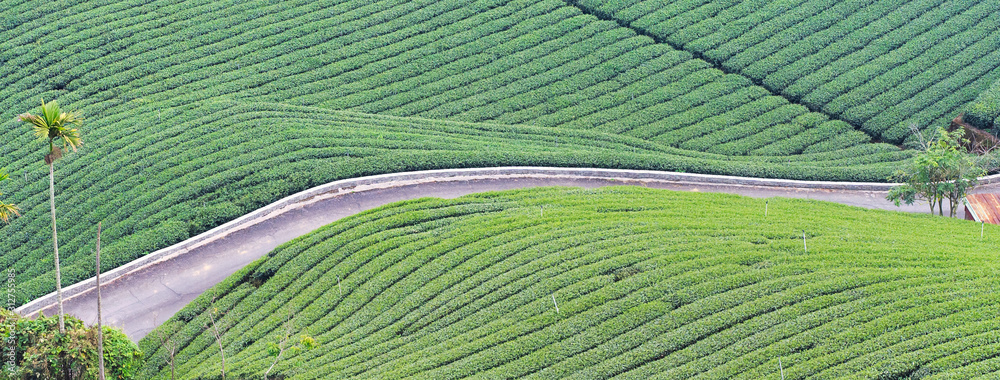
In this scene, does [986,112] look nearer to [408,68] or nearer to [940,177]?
[940,177]

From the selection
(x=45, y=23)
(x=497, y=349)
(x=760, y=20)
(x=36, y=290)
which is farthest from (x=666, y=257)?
(x=45, y=23)

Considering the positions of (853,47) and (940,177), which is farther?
(853,47)

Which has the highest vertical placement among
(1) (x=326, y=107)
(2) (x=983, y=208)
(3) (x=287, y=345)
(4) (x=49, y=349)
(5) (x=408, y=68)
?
(5) (x=408, y=68)

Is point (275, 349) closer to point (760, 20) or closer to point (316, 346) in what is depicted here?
point (316, 346)

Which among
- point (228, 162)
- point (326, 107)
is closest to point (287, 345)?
point (228, 162)

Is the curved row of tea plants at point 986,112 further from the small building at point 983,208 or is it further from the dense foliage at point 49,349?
the dense foliage at point 49,349

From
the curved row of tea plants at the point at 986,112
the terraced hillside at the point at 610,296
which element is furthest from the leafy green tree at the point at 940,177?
the curved row of tea plants at the point at 986,112

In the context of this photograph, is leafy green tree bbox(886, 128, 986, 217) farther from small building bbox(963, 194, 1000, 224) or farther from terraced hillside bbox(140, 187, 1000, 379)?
terraced hillside bbox(140, 187, 1000, 379)
